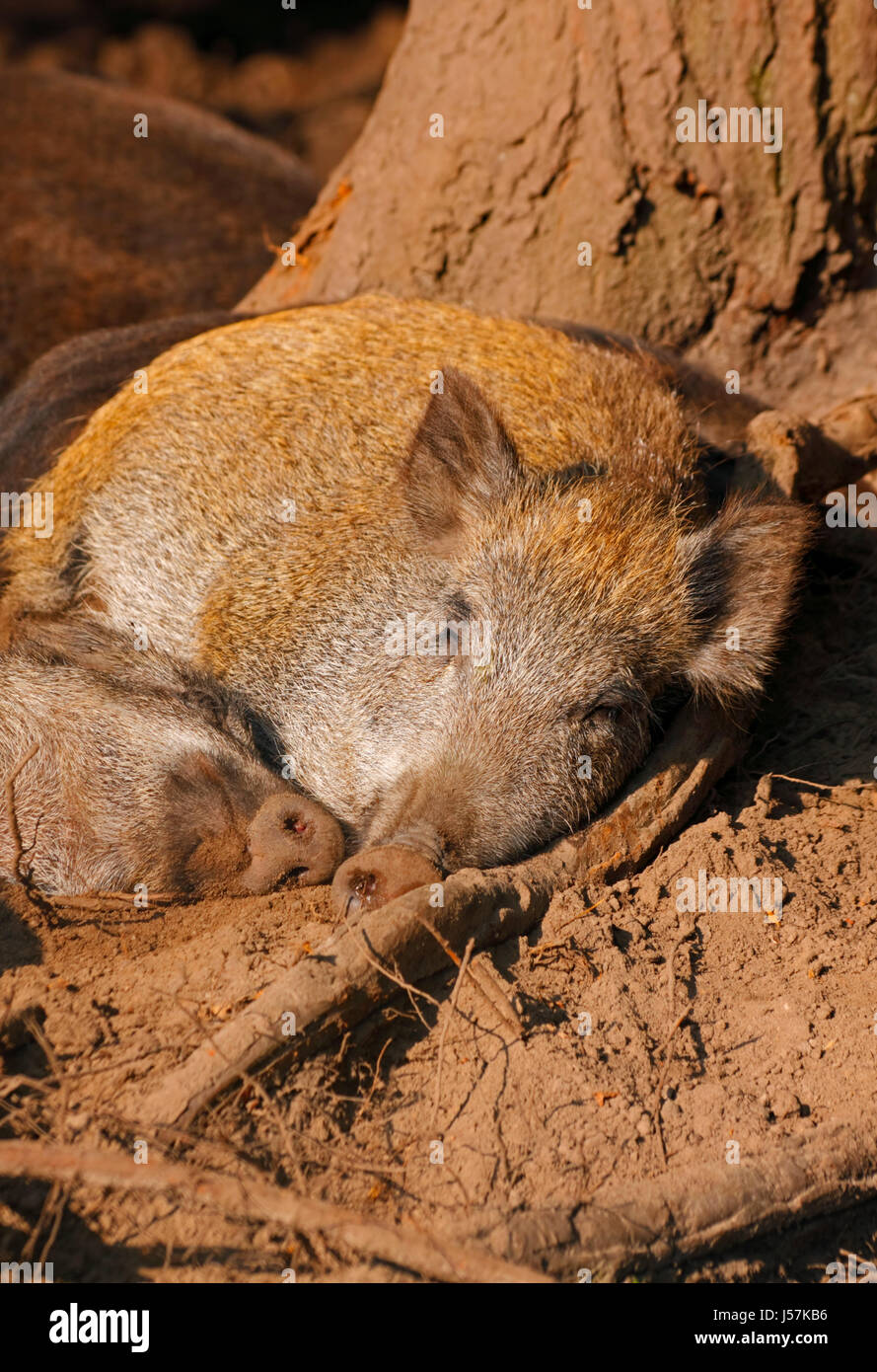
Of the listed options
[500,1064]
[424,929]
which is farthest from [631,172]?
[500,1064]

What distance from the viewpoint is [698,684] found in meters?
4.00

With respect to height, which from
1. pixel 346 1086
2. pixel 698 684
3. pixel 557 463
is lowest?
pixel 346 1086

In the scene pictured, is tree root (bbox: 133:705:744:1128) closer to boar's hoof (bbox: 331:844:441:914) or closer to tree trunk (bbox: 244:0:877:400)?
boar's hoof (bbox: 331:844:441:914)

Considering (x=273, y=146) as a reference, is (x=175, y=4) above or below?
above

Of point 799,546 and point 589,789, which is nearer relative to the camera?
point 589,789

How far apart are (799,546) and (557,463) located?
2.90 feet

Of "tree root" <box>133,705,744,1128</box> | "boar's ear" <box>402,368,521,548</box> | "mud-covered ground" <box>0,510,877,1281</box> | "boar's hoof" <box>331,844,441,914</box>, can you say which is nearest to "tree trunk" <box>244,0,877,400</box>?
"boar's ear" <box>402,368,521,548</box>

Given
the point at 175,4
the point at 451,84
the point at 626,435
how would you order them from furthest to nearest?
the point at 175,4 → the point at 451,84 → the point at 626,435

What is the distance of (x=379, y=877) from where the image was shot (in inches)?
126

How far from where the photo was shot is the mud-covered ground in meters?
2.50

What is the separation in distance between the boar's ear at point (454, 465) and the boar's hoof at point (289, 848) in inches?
43.7

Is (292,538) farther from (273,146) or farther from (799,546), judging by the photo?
(273,146)

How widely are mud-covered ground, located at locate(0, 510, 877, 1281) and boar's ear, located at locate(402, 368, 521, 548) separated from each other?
1.32 m

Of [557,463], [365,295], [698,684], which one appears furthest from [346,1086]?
[365,295]
